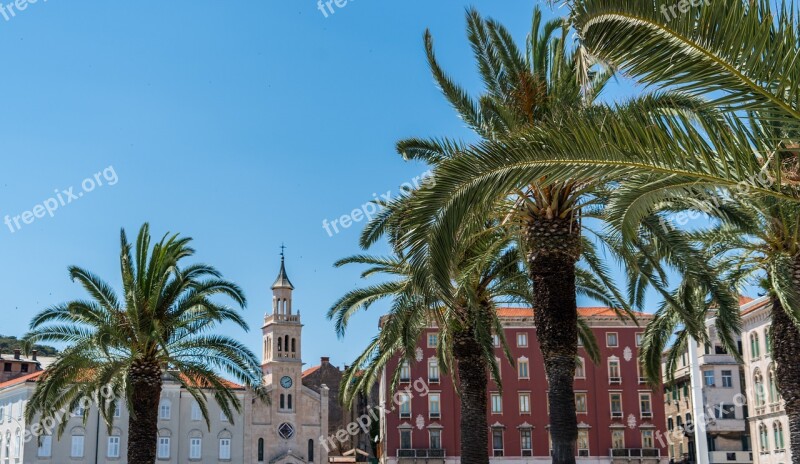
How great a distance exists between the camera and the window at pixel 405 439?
75.1 metres

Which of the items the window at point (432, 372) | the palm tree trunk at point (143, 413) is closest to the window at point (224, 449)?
the window at point (432, 372)

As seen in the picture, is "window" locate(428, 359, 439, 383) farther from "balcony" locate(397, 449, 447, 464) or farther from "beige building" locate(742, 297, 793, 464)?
"beige building" locate(742, 297, 793, 464)

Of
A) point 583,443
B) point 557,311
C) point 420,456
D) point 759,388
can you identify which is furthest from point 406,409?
point 557,311

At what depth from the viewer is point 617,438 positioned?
245 ft

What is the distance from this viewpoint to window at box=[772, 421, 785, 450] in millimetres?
59294

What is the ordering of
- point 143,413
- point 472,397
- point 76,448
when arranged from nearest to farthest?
point 472,397
point 143,413
point 76,448

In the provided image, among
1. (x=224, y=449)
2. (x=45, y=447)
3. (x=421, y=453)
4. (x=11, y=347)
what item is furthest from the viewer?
(x=11, y=347)

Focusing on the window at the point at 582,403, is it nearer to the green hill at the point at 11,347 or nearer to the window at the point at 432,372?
the window at the point at 432,372

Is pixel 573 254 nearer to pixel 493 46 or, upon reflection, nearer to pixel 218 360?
pixel 493 46

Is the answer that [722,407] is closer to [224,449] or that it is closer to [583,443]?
[583,443]

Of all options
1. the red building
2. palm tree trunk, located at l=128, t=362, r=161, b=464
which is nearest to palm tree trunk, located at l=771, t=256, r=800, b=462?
palm tree trunk, located at l=128, t=362, r=161, b=464

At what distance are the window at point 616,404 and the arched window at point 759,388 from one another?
13337 mm

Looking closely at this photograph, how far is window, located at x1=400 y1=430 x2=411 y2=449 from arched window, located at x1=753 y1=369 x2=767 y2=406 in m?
25.6

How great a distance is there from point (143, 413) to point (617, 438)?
5241 centimetres
